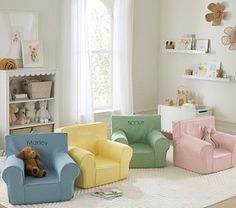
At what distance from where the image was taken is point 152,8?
23.4 ft

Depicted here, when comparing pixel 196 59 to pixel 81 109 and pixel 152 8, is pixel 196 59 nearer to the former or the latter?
pixel 152 8

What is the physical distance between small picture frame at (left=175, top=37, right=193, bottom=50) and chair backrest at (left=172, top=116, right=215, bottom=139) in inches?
65.4

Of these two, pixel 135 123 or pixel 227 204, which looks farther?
pixel 135 123

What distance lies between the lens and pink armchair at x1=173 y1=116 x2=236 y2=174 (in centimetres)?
481

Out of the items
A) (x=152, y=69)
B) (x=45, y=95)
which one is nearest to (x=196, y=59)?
(x=152, y=69)

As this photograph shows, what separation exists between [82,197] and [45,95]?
2.09 meters

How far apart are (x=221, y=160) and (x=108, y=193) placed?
145 centimetres

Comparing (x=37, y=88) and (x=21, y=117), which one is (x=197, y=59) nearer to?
(x=37, y=88)

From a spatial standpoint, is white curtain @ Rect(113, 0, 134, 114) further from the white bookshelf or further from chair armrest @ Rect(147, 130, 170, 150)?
chair armrest @ Rect(147, 130, 170, 150)

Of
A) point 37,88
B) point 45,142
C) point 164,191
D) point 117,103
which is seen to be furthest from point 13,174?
point 117,103

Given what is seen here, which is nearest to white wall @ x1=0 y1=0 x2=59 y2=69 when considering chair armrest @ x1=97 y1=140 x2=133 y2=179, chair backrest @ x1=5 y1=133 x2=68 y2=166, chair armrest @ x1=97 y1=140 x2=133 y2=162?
chair armrest @ x1=97 y1=140 x2=133 y2=162

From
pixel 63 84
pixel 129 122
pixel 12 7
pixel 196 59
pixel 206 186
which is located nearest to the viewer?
pixel 206 186

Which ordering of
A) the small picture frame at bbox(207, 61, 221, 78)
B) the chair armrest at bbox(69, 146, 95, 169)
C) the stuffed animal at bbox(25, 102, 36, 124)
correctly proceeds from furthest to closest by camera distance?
1. the small picture frame at bbox(207, 61, 221, 78)
2. the stuffed animal at bbox(25, 102, 36, 124)
3. the chair armrest at bbox(69, 146, 95, 169)

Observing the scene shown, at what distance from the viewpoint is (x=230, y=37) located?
20.4ft
